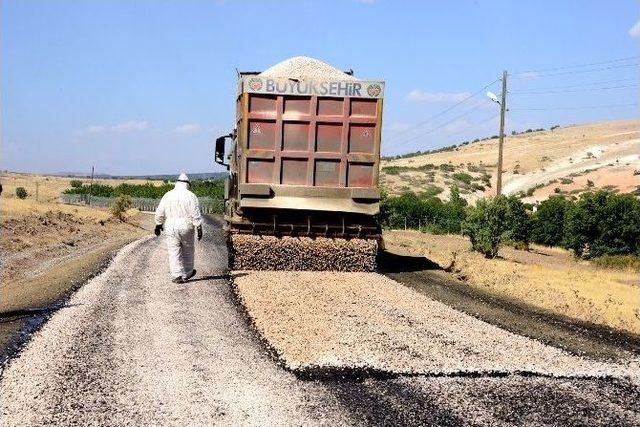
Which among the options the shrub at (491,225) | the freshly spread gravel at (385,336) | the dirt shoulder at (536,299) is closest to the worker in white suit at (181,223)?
the freshly spread gravel at (385,336)

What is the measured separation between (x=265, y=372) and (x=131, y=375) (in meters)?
1.30

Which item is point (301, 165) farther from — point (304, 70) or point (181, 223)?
point (181, 223)

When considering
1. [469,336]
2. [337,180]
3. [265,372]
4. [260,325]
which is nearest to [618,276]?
[337,180]

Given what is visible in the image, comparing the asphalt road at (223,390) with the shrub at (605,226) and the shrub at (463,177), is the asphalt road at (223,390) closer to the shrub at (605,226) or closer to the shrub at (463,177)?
the shrub at (605,226)

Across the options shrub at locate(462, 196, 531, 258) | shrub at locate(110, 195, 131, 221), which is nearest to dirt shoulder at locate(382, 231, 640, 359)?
shrub at locate(462, 196, 531, 258)

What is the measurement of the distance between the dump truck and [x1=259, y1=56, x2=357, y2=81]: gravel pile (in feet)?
0.83

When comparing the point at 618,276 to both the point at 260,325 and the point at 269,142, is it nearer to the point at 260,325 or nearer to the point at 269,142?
the point at 269,142

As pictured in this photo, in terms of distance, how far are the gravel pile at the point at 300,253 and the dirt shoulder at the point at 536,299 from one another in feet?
3.58

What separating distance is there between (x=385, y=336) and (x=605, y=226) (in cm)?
2662

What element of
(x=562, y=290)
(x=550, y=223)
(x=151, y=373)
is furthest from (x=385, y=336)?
(x=550, y=223)

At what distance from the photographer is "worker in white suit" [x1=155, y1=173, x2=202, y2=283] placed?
38.8ft

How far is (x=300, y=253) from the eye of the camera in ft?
44.2

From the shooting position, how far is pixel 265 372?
654 cm

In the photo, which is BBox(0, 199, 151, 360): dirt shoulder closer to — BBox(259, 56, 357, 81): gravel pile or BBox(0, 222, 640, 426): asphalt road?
BBox(0, 222, 640, 426): asphalt road
